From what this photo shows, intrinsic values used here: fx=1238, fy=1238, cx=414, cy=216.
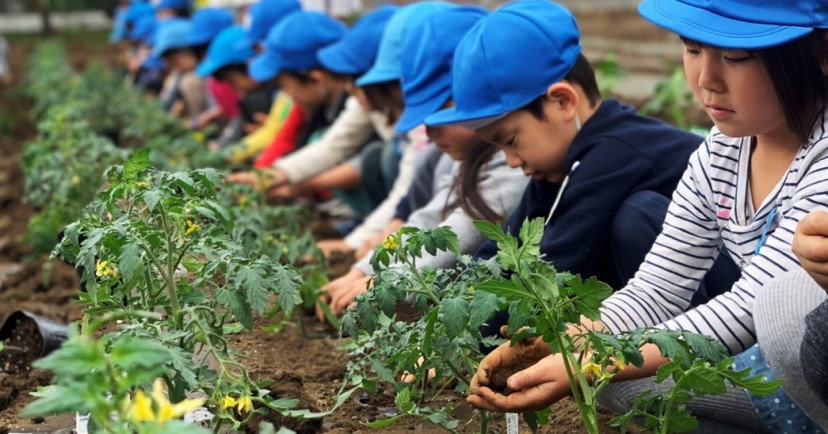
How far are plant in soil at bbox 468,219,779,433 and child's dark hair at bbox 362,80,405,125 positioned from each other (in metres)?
2.72

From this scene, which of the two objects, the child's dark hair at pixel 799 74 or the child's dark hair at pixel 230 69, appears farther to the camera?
the child's dark hair at pixel 230 69

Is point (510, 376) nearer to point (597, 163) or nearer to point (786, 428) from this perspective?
point (786, 428)

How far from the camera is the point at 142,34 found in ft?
45.5

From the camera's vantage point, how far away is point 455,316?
7.19 ft

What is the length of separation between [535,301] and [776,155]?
2.24 feet

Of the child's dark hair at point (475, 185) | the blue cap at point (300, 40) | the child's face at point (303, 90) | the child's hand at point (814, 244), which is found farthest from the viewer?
the child's face at point (303, 90)

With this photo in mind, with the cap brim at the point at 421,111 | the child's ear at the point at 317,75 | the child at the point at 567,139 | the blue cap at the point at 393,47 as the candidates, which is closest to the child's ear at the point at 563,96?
the child at the point at 567,139

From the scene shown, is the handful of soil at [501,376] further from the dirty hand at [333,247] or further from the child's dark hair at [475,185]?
the dirty hand at [333,247]

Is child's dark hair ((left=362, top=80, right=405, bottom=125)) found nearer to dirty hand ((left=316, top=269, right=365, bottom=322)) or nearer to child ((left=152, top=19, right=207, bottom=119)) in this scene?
dirty hand ((left=316, top=269, right=365, bottom=322))

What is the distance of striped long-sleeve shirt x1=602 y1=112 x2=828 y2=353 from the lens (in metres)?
2.37

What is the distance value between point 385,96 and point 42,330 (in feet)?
6.26

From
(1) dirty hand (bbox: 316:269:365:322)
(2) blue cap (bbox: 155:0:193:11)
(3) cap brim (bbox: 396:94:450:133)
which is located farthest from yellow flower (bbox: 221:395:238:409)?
(2) blue cap (bbox: 155:0:193:11)

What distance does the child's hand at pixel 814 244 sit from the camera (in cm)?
204

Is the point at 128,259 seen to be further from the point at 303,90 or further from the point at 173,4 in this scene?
the point at 173,4
